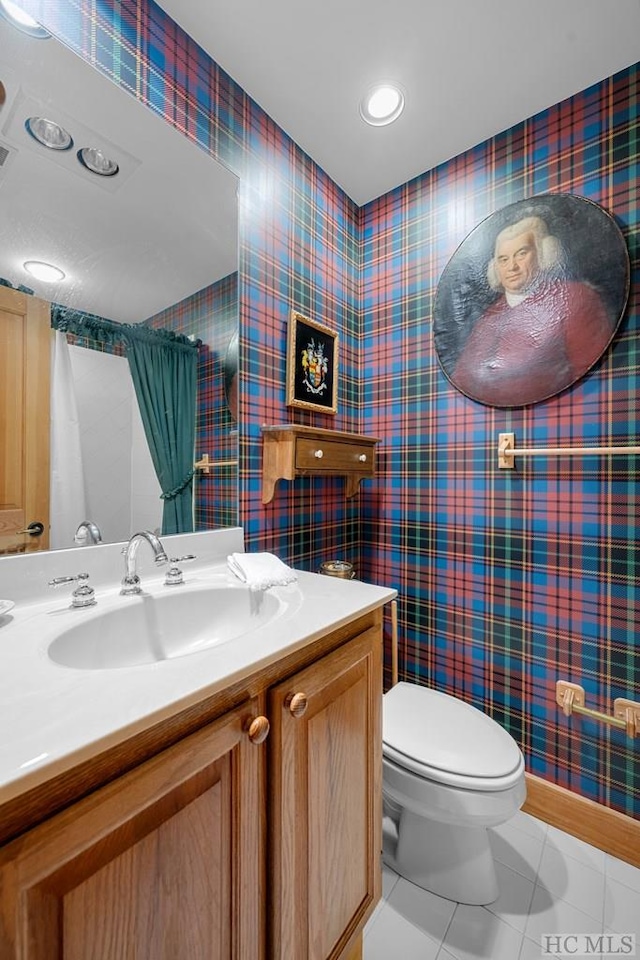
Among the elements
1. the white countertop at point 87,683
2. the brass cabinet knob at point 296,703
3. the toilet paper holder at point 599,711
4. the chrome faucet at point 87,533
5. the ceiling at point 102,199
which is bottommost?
the toilet paper holder at point 599,711

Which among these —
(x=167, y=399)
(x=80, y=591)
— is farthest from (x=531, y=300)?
(x=80, y=591)

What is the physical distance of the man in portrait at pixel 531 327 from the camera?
1.37m

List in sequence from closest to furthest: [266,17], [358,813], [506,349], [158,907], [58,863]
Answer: [58,863]
[158,907]
[358,813]
[266,17]
[506,349]

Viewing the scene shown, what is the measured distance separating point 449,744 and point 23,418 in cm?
140

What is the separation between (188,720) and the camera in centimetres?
57

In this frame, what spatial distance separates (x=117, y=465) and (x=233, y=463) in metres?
0.38

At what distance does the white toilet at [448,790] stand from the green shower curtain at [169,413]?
0.92 metres

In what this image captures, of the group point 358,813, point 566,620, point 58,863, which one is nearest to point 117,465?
point 58,863

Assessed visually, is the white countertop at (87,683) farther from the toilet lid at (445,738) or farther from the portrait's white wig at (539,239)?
the portrait's white wig at (539,239)

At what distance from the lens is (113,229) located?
107cm

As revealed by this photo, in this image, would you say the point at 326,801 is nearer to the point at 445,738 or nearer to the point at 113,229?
the point at 445,738

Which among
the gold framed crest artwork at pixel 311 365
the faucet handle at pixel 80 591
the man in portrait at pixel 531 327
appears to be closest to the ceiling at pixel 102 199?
the gold framed crest artwork at pixel 311 365

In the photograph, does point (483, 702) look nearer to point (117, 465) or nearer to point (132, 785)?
point (132, 785)

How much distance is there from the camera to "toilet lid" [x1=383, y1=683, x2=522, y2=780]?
1.08 m
